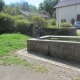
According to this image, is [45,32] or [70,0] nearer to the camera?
[45,32]

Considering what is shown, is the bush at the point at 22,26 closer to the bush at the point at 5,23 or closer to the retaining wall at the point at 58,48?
the bush at the point at 5,23

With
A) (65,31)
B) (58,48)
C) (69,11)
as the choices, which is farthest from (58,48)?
(69,11)

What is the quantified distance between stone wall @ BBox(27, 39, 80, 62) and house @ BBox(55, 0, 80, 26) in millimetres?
27650

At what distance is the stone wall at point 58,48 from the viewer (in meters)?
6.75

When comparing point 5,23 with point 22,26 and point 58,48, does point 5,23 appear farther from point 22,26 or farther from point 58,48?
point 58,48

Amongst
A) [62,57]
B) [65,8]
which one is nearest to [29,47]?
[62,57]

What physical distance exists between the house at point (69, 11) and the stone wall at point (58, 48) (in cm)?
2765

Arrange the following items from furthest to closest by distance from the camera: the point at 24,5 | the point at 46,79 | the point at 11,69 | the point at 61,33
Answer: the point at 24,5
the point at 61,33
the point at 11,69
the point at 46,79

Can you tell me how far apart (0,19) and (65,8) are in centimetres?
2150

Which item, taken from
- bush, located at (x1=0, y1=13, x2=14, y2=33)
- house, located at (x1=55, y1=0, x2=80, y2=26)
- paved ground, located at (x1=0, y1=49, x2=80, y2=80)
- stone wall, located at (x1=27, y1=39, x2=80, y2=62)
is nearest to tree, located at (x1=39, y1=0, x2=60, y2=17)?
house, located at (x1=55, y1=0, x2=80, y2=26)

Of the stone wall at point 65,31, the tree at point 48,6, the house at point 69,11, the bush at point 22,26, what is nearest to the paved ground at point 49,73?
the stone wall at point 65,31

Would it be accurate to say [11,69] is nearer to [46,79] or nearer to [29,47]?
[46,79]

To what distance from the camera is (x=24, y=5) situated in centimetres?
11306

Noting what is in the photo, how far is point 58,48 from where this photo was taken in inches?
289
